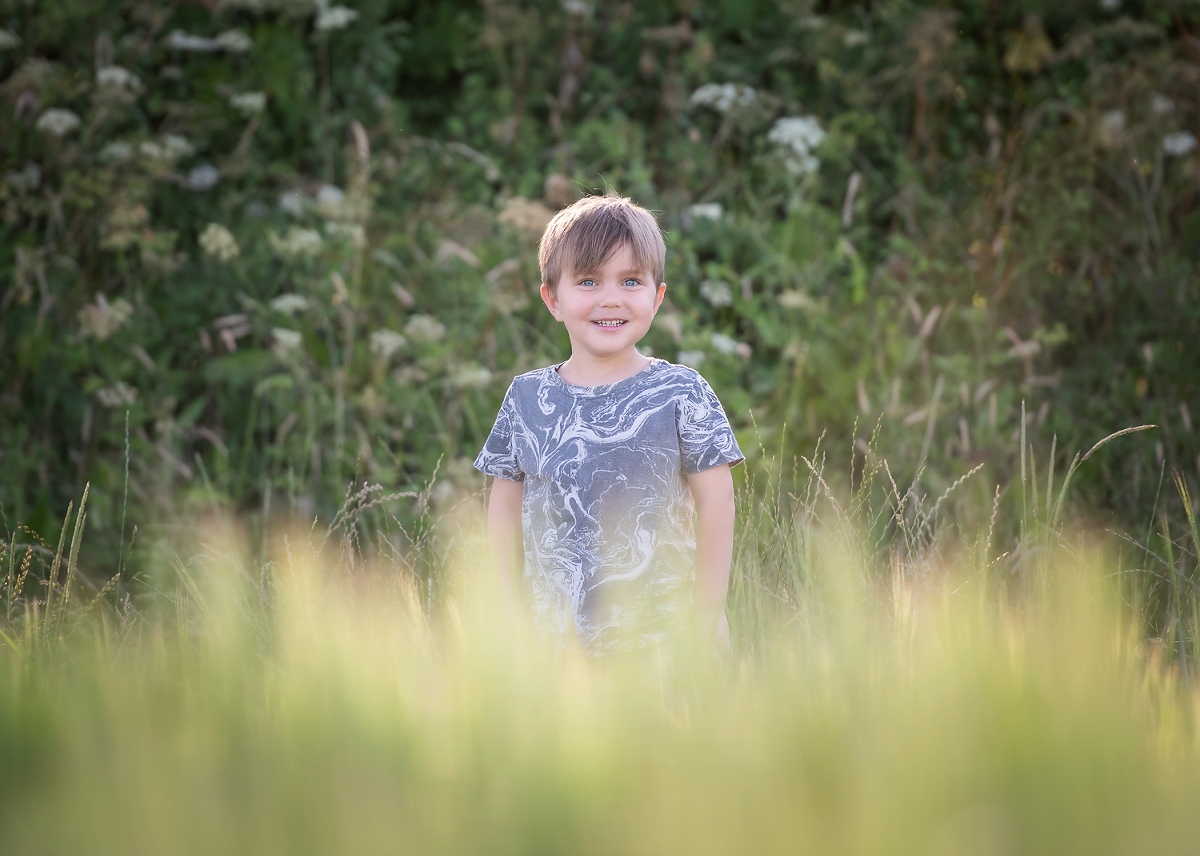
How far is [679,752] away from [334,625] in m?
0.46

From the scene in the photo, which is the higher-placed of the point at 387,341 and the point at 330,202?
the point at 330,202

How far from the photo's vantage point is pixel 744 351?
3688mm

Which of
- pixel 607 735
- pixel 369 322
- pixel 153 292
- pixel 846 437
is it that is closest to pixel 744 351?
pixel 846 437

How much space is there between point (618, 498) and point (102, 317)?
257 cm

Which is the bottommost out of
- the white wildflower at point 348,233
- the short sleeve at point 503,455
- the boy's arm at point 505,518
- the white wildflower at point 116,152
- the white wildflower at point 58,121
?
the boy's arm at point 505,518

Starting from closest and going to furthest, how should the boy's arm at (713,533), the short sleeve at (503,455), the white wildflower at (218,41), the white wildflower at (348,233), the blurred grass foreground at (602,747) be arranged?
the blurred grass foreground at (602,747)
the boy's arm at (713,533)
the short sleeve at (503,455)
the white wildflower at (348,233)
the white wildflower at (218,41)

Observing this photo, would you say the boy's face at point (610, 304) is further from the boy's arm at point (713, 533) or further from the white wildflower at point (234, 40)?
the white wildflower at point (234, 40)

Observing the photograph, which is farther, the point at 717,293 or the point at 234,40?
the point at 234,40

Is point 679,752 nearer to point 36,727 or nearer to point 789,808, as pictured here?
point 789,808

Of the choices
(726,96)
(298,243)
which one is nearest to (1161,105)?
(726,96)

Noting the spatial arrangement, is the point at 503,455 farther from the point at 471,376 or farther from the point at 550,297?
the point at 471,376

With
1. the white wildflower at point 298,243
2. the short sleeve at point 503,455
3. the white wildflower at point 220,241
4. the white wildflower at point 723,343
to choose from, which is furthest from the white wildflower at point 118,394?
the short sleeve at point 503,455

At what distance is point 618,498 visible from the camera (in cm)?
196

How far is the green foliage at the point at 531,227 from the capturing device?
12.7ft
